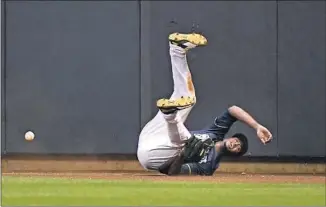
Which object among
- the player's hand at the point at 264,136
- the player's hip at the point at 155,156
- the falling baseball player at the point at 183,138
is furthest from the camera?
the player's hip at the point at 155,156

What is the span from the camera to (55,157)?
15.9 metres

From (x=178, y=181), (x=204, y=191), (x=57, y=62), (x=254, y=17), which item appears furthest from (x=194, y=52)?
(x=204, y=191)

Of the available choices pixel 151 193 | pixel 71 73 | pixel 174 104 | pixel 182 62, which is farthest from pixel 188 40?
pixel 71 73

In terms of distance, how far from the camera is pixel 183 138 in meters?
11.6

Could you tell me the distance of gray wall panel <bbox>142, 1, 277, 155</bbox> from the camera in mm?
15719

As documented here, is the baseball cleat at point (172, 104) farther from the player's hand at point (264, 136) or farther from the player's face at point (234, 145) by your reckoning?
the player's face at point (234, 145)

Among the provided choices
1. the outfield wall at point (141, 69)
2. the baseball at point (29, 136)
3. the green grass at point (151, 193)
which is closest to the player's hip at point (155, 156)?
the green grass at point (151, 193)

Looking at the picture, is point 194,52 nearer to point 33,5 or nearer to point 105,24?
point 105,24

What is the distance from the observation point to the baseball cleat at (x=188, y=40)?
11227mm

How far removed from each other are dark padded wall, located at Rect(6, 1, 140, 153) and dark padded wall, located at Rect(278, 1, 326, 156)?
2254mm

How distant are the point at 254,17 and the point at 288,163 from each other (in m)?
2.30

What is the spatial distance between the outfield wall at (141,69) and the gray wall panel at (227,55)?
A: 2 centimetres

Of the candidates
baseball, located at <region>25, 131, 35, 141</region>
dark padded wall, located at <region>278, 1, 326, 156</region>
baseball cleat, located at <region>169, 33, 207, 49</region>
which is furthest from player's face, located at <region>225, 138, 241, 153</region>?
baseball, located at <region>25, 131, 35, 141</region>

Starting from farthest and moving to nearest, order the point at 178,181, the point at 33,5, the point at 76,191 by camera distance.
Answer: the point at 33,5
the point at 178,181
the point at 76,191
